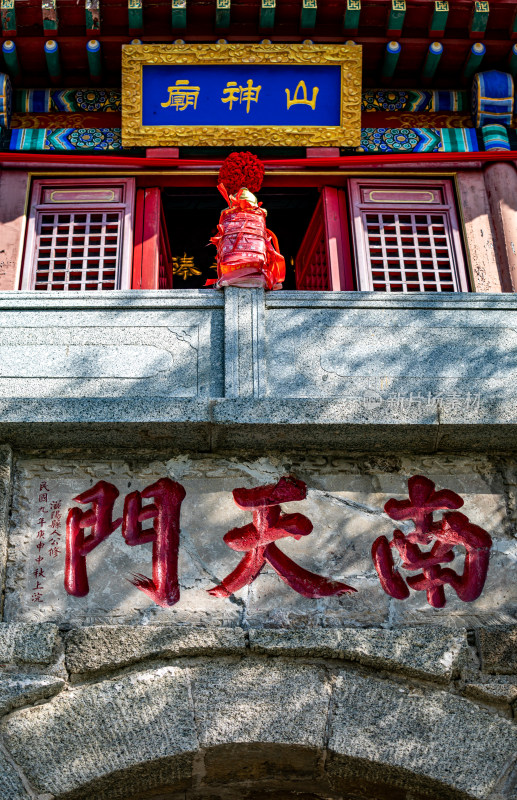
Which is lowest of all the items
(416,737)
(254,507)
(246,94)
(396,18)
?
(416,737)

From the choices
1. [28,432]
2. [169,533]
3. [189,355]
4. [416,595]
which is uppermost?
[189,355]

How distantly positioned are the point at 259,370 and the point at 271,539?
3.57ft

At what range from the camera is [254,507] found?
649 centimetres

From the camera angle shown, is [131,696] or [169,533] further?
[169,533]

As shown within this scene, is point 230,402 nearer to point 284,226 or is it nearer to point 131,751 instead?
point 131,751

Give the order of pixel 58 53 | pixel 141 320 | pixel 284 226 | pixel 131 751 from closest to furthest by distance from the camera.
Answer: pixel 131 751 < pixel 141 320 < pixel 58 53 < pixel 284 226

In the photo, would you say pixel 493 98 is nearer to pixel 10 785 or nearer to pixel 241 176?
pixel 241 176

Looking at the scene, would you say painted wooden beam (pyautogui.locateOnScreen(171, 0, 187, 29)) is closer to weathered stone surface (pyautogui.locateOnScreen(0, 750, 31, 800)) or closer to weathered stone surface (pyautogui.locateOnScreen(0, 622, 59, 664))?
weathered stone surface (pyautogui.locateOnScreen(0, 622, 59, 664))

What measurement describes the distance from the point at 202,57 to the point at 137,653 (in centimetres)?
544

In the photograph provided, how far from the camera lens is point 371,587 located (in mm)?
6297

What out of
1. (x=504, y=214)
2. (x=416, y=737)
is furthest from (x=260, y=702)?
(x=504, y=214)

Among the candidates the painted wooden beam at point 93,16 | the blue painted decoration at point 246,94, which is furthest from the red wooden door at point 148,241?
the painted wooden beam at point 93,16

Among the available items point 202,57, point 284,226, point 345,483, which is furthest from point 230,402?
point 284,226

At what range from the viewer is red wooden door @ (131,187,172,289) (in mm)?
8398
